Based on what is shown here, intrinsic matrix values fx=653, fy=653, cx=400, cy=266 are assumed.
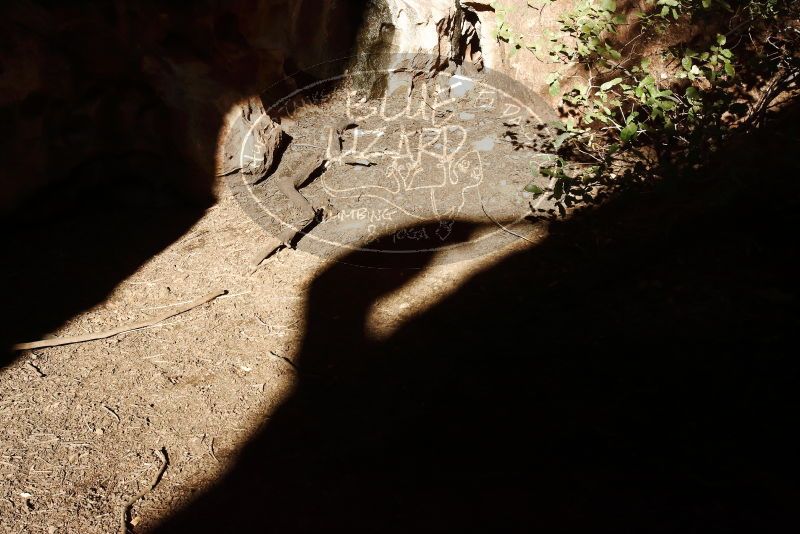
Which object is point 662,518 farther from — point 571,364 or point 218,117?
point 218,117

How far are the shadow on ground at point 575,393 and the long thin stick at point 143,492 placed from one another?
0.53 feet

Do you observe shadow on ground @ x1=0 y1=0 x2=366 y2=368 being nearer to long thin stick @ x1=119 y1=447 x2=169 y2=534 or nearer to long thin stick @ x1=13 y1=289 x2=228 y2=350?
long thin stick @ x1=13 y1=289 x2=228 y2=350

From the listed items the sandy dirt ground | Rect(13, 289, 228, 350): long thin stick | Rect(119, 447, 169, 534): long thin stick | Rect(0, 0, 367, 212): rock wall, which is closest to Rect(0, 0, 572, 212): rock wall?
Rect(0, 0, 367, 212): rock wall

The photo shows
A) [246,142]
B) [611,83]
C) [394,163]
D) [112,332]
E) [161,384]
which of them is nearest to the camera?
[161,384]

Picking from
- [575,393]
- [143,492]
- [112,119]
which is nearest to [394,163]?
[112,119]

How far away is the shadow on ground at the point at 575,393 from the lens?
2.30 m

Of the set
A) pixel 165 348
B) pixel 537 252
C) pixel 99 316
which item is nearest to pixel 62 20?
pixel 99 316

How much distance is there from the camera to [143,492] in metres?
2.62

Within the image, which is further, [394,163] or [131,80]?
[394,163]

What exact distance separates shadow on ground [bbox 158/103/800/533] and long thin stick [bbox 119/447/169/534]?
0.53 feet

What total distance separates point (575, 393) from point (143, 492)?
1818 mm

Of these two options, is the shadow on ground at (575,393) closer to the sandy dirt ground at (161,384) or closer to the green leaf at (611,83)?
the sandy dirt ground at (161,384)

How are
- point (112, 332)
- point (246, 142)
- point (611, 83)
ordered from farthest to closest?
point (246, 142) < point (112, 332) < point (611, 83)

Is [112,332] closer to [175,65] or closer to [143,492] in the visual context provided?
[143,492]
